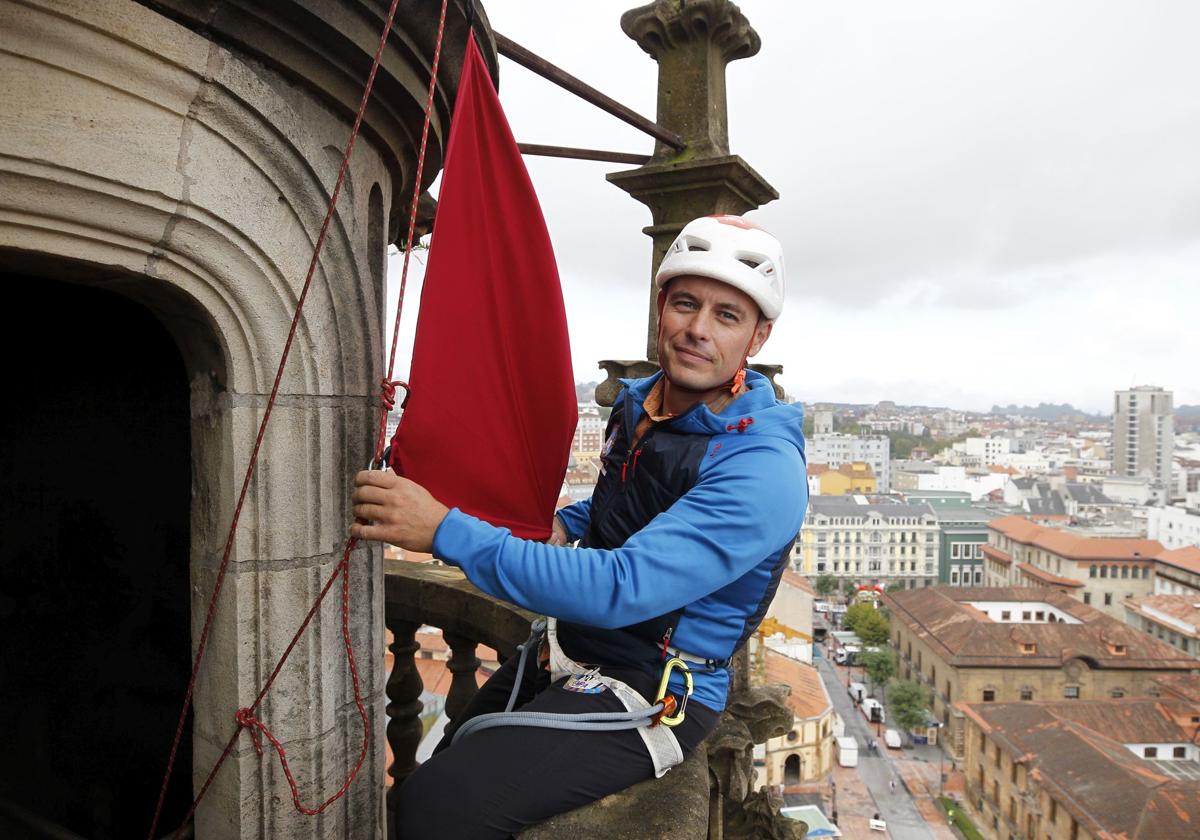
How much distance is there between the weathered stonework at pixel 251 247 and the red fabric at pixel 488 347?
21cm

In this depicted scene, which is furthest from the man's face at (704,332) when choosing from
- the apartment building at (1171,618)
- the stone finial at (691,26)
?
the apartment building at (1171,618)

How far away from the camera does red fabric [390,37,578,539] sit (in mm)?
2119

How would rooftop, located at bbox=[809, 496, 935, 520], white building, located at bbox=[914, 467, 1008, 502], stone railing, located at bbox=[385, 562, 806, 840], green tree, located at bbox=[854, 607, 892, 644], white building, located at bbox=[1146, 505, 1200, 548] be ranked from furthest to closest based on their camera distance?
1. white building, located at bbox=[914, 467, 1008, 502]
2. rooftop, located at bbox=[809, 496, 935, 520]
3. white building, located at bbox=[1146, 505, 1200, 548]
4. green tree, located at bbox=[854, 607, 892, 644]
5. stone railing, located at bbox=[385, 562, 806, 840]

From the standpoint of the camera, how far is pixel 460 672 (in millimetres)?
4008

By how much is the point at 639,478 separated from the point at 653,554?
0.44 m

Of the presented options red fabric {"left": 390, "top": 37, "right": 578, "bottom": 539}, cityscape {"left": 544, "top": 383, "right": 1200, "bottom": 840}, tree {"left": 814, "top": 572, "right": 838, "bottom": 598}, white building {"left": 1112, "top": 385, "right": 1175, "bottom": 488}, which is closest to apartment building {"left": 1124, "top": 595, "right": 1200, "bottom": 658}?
cityscape {"left": 544, "top": 383, "right": 1200, "bottom": 840}

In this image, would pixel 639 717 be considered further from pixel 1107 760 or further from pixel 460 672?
pixel 1107 760

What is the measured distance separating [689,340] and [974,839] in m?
42.1

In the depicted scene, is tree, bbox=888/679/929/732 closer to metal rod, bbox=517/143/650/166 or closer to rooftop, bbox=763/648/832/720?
rooftop, bbox=763/648/832/720

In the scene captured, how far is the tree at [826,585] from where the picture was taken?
2995 inches

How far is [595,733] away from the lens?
2.07 m

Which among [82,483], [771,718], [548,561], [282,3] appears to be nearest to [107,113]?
[282,3]

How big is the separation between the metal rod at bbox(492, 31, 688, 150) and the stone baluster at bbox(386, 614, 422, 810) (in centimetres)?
254

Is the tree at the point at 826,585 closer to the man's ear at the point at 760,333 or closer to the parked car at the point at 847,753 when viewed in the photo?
the parked car at the point at 847,753
